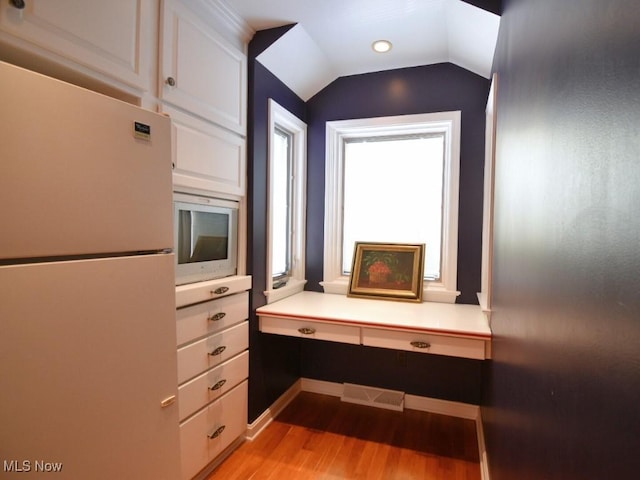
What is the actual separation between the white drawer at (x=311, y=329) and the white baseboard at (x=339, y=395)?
615 mm

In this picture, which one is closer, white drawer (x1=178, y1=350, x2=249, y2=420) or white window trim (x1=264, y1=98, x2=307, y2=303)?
white drawer (x1=178, y1=350, x2=249, y2=420)

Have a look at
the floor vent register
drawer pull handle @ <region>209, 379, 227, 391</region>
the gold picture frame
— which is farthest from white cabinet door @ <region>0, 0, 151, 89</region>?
the floor vent register

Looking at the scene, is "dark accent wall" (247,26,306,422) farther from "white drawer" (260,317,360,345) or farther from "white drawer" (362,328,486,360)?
"white drawer" (362,328,486,360)

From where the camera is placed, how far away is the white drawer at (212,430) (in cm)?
162

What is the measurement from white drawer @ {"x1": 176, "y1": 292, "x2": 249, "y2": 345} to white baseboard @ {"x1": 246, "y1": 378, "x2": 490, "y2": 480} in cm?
76

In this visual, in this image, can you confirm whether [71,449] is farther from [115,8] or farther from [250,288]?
[115,8]

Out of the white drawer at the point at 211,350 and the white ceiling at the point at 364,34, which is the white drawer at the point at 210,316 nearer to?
the white drawer at the point at 211,350

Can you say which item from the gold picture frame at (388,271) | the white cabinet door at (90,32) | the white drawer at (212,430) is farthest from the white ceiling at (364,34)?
the white drawer at (212,430)

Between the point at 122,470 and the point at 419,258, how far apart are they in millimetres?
2114

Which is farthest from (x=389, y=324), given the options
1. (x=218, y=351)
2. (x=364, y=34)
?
(x=364, y=34)

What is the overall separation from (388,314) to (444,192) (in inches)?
40.9

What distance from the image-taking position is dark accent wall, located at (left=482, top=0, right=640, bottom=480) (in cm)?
43

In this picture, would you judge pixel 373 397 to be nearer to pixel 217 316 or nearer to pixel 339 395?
pixel 339 395

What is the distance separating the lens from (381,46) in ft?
7.28
